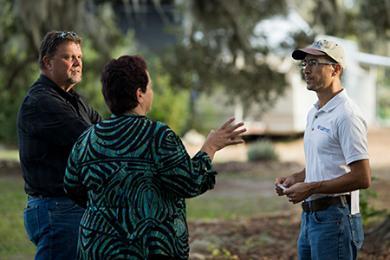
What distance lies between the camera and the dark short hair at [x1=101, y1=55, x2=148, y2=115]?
11.7 feet

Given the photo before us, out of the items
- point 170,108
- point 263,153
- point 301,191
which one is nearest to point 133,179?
point 301,191

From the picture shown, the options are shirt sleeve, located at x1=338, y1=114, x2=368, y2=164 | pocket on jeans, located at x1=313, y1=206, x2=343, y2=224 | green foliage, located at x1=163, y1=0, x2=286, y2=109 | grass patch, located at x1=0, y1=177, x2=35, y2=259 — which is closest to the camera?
shirt sleeve, located at x1=338, y1=114, x2=368, y2=164

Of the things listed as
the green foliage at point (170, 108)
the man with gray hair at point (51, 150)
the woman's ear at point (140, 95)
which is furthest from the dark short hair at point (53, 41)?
the green foliage at point (170, 108)

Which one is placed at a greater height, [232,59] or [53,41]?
[232,59]

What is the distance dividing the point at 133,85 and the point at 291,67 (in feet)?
47.8

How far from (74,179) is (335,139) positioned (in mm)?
1355

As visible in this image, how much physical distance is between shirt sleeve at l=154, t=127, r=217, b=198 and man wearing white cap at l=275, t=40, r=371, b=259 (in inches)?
→ 29.2

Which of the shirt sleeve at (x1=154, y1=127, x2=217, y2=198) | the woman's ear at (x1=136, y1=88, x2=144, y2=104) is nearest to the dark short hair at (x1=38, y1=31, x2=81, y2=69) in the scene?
the woman's ear at (x1=136, y1=88, x2=144, y2=104)

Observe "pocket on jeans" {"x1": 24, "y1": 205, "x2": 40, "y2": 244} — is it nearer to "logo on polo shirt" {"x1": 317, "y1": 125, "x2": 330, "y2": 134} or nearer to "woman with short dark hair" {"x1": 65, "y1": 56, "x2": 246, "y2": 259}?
"woman with short dark hair" {"x1": 65, "y1": 56, "x2": 246, "y2": 259}

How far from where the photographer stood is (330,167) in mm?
4090

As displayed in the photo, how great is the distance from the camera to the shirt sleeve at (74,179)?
3.65 metres

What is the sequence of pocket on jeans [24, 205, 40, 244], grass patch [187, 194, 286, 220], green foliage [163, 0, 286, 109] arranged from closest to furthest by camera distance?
pocket on jeans [24, 205, 40, 244]
grass patch [187, 194, 286, 220]
green foliage [163, 0, 286, 109]

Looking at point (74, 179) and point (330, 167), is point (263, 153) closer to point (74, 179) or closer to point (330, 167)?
point (330, 167)

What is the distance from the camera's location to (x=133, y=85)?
3578 mm
